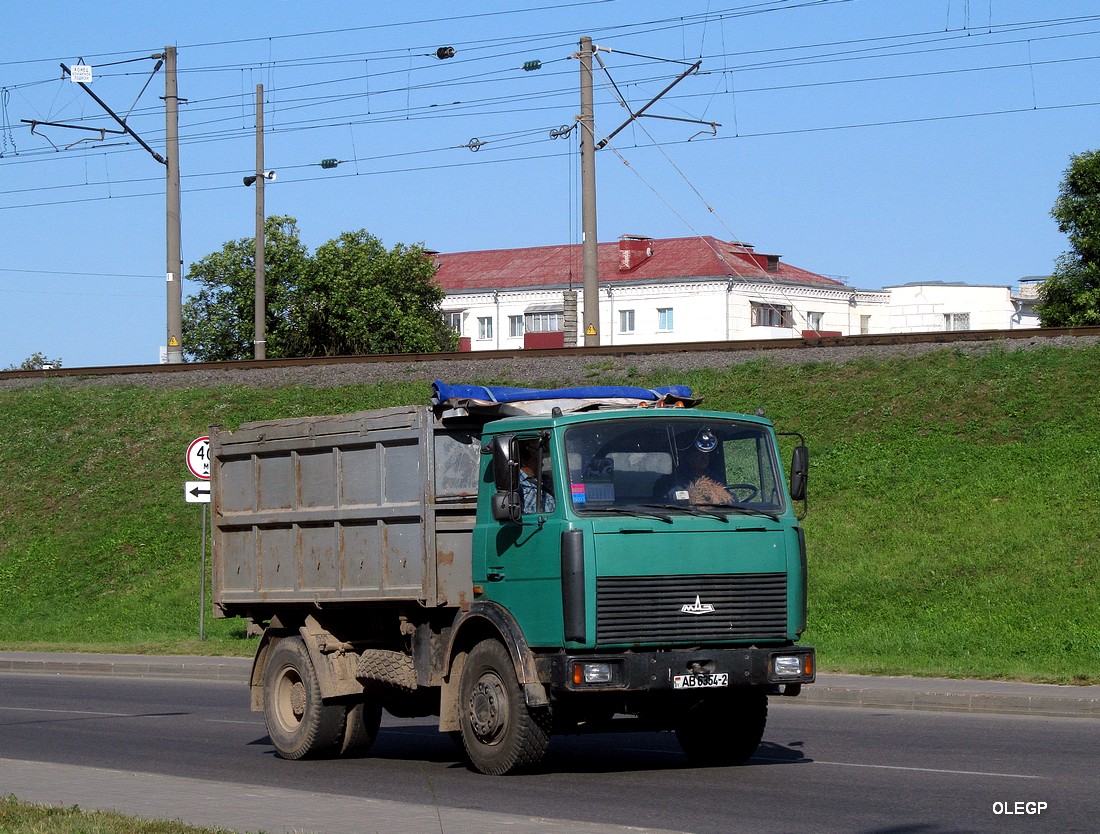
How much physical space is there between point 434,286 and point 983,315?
42.8 meters

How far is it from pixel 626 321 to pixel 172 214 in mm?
58653

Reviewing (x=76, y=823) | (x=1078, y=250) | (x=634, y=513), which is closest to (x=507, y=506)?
(x=634, y=513)

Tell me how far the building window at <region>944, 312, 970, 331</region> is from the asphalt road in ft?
302

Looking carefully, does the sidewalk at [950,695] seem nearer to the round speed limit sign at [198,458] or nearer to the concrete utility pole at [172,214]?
the round speed limit sign at [198,458]

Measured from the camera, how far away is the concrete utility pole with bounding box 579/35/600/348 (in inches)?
1316

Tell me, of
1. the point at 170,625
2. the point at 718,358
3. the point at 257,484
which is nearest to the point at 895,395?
the point at 718,358

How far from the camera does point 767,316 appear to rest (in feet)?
310

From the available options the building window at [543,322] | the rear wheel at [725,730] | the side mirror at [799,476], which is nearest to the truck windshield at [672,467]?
the side mirror at [799,476]

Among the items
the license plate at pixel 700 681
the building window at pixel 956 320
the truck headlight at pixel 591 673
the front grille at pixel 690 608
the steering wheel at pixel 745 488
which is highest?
the building window at pixel 956 320

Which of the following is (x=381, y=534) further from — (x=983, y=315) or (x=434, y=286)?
(x=983, y=315)

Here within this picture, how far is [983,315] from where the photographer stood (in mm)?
105375

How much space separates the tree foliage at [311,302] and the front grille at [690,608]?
2632 inches

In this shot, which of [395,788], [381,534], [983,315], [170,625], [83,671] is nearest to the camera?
[395,788]

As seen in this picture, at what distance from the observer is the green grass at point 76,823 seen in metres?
7.94
